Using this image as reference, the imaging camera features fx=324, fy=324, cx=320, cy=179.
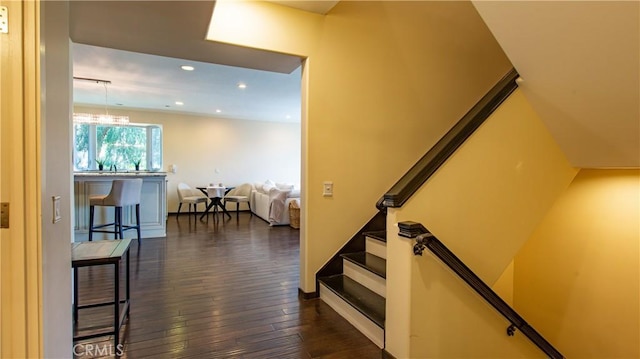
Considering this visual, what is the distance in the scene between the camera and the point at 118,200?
4.78 meters

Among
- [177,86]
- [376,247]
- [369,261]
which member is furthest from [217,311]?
[177,86]

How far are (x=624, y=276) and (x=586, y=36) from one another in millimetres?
2501

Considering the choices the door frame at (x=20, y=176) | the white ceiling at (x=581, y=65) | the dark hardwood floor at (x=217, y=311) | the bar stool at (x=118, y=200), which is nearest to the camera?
the door frame at (x=20, y=176)

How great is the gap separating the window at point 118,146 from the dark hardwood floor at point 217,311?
407 cm

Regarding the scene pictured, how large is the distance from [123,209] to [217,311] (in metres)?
3.66

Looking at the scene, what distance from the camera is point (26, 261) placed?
1181mm

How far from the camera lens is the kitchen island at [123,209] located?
5.14 meters

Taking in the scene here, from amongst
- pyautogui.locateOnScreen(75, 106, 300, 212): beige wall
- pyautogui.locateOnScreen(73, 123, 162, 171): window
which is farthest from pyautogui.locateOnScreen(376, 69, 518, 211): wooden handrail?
pyautogui.locateOnScreen(75, 106, 300, 212): beige wall

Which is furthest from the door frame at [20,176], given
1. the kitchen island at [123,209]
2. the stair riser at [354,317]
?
the kitchen island at [123,209]

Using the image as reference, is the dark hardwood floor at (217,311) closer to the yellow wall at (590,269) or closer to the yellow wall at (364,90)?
the yellow wall at (364,90)

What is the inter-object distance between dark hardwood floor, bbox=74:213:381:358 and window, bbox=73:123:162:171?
4.07 meters

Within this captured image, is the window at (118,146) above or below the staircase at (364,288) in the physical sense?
above

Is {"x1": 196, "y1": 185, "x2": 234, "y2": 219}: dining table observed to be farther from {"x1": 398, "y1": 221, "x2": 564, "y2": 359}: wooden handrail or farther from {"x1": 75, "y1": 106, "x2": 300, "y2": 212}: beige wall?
{"x1": 398, "y1": 221, "x2": 564, "y2": 359}: wooden handrail

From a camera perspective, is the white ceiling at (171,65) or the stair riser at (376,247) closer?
the white ceiling at (171,65)
